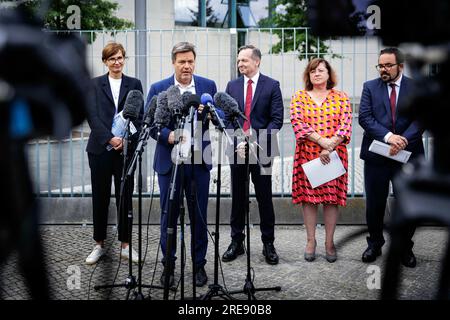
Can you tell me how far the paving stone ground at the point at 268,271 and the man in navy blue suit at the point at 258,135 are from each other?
0.28 m

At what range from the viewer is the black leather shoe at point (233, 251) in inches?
206

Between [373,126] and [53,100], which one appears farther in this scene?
[373,126]

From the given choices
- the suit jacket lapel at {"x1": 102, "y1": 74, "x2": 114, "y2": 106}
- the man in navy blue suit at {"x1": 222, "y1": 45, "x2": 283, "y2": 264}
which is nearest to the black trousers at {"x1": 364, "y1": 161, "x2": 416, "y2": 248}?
the man in navy blue suit at {"x1": 222, "y1": 45, "x2": 283, "y2": 264}

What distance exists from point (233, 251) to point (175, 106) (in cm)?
213

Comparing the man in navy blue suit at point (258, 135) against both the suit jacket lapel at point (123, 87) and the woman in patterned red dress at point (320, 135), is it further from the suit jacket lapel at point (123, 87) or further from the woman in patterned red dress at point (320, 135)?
the suit jacket lapel at point (123, 87)

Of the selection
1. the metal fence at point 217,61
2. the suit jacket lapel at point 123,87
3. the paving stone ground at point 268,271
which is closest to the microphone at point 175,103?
the paving stone ground at point 268,271

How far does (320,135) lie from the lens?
5.21m

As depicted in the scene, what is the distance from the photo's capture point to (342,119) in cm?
524

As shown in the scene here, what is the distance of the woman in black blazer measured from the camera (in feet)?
16.9

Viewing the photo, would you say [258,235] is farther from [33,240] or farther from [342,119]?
[33,240]

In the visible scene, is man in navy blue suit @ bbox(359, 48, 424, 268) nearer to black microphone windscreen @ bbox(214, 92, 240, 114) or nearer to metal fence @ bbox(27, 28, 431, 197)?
metal fence @ bbox(27, 28, 431, 197)

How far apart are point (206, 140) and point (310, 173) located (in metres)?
1.33

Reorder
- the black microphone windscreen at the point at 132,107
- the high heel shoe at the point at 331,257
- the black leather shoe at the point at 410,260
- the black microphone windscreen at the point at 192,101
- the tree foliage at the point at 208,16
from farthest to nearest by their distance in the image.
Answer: the tree foliage at the point at 208,16 < the high heel shoe at the point at 331,257 < the black leather shoe at the point at 410,260 < the black microphone windscreen at the point at 132,107 < the black microphone windscreen at the point at 192,101
